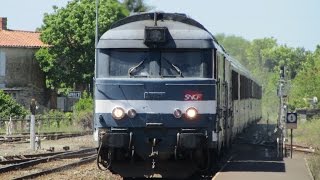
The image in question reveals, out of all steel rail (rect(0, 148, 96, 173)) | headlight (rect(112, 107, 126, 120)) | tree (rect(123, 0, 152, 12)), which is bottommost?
steel rail (rect(0, 148, 96, 173))

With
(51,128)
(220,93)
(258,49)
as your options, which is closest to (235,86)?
(220,93)

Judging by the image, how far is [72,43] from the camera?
2084 inches

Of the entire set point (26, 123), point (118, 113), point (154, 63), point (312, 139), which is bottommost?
point (312, 139)

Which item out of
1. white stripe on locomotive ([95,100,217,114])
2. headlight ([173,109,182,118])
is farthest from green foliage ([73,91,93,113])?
headlight ([173,109,182,118])

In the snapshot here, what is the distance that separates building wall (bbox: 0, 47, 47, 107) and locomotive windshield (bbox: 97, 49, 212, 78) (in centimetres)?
3937

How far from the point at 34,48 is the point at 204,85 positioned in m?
43.0

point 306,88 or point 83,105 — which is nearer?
point 83,105

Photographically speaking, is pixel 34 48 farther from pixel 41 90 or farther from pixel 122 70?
pixel 122 70

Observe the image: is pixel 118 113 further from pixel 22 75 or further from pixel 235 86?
pixel 22 75

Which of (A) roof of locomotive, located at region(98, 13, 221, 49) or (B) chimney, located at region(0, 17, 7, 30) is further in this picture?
(B) chimney, located at region(0, 17, 7, 30)

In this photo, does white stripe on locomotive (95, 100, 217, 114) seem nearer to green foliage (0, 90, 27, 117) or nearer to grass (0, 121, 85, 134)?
grass (0, 121, 85, 134)

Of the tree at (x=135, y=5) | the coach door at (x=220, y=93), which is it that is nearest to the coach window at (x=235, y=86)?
the coach door at (x=220, y=93)

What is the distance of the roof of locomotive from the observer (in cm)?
1324

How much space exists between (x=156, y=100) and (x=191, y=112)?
2.28 ft
